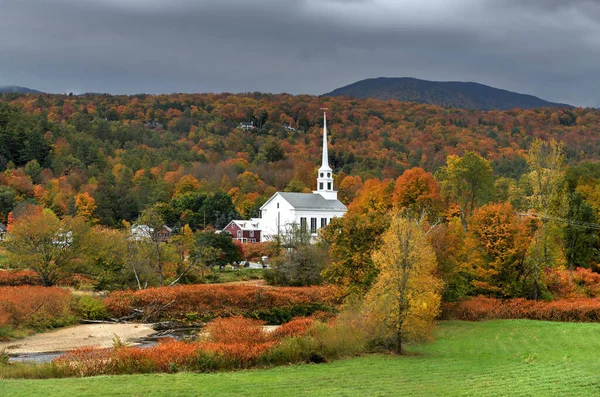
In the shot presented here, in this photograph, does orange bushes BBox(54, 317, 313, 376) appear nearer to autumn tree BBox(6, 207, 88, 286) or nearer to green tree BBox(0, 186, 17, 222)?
autumn tree BBox(6, 207, 88, 286)

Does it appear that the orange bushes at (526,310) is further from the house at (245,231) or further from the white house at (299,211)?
the house at (245,231)

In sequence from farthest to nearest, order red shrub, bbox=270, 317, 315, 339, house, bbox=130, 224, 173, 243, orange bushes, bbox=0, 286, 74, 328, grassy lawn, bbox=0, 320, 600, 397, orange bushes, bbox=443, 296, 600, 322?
house, bbox=130, 224, 173, 243 < orange bushes, bbox=443, 296, 600, 322 < orange bushes, bbox=0, 286, 74, 328 < red shrub, bbox=270, 317, 315, 339 < grassy lawn, bbox=0, 320, 600, 397

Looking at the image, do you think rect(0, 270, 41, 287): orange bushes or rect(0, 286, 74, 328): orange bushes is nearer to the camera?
rect(0, 286, 74, 328): orange bushes

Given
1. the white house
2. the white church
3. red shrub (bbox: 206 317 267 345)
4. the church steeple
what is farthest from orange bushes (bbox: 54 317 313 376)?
the church steeple

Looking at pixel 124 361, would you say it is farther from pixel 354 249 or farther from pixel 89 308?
pixel 354 249

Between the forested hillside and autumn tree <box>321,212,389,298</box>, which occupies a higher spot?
the forested hillside

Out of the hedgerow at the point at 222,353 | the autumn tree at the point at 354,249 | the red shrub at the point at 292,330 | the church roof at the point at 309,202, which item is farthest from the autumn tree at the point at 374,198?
the hedgerow at the point at 222,353

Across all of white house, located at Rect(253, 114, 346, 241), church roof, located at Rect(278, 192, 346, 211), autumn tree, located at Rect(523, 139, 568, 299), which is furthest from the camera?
church roof, located at Rect(278, 192, 346, 211)

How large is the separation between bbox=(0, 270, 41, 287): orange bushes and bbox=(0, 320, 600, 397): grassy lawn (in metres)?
28.2

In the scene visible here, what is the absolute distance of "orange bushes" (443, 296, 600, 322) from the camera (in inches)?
1567

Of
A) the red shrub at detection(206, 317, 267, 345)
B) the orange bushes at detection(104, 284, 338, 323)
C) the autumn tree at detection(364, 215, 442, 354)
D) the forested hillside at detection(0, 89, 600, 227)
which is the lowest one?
the orange bushes at detection(104, 284, 338, 323)

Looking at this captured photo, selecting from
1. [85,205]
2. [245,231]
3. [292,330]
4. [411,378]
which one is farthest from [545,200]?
[85,205]

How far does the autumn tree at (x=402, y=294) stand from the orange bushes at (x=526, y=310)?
11.6m

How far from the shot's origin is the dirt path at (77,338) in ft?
103
